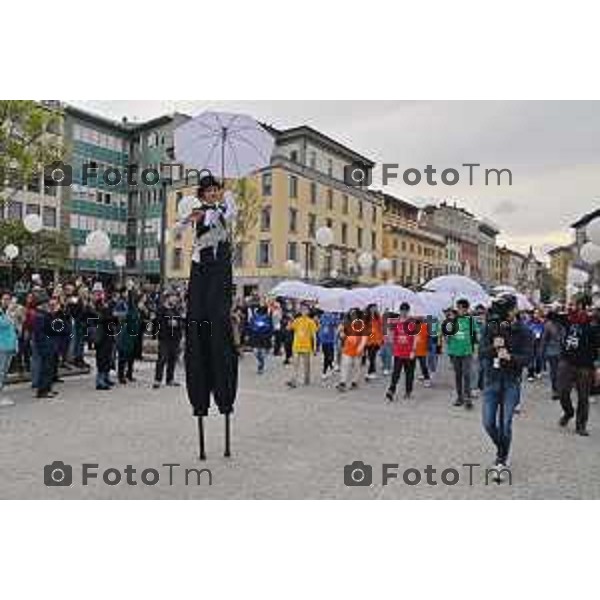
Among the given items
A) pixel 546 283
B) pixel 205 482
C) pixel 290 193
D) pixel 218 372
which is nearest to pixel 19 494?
pixel 205 482

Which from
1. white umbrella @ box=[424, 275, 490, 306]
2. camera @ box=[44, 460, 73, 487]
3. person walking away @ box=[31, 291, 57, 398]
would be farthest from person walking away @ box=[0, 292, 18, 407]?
white umbrella @ box=[424, 275, 490, 306]

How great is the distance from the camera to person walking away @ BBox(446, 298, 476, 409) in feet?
37.9

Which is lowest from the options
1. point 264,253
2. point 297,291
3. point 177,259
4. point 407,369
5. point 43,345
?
point 407,369

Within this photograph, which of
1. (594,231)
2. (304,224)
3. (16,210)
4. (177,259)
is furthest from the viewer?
(16,210)

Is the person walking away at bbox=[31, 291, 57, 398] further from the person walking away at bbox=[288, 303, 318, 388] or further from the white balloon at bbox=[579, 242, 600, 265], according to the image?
the white balloon at bbox=[579, 242, 600, 265]

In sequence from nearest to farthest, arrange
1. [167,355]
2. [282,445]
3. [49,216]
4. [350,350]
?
[282,445], [167,355], [350,350], [49,216]

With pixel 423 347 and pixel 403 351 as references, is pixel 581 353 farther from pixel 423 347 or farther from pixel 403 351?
pixel 423 347

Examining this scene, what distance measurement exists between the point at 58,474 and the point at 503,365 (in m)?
4.30

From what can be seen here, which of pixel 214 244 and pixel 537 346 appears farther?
pixel 537 346

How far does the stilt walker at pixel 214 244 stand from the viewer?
21.7 ft

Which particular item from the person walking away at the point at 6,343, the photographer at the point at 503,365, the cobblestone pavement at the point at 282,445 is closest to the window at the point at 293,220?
the cobblestone pavement at the point at 282,445

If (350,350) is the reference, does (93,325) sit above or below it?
above

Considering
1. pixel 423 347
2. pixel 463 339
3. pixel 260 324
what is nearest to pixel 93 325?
pixel 260 324

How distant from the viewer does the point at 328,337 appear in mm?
15930
